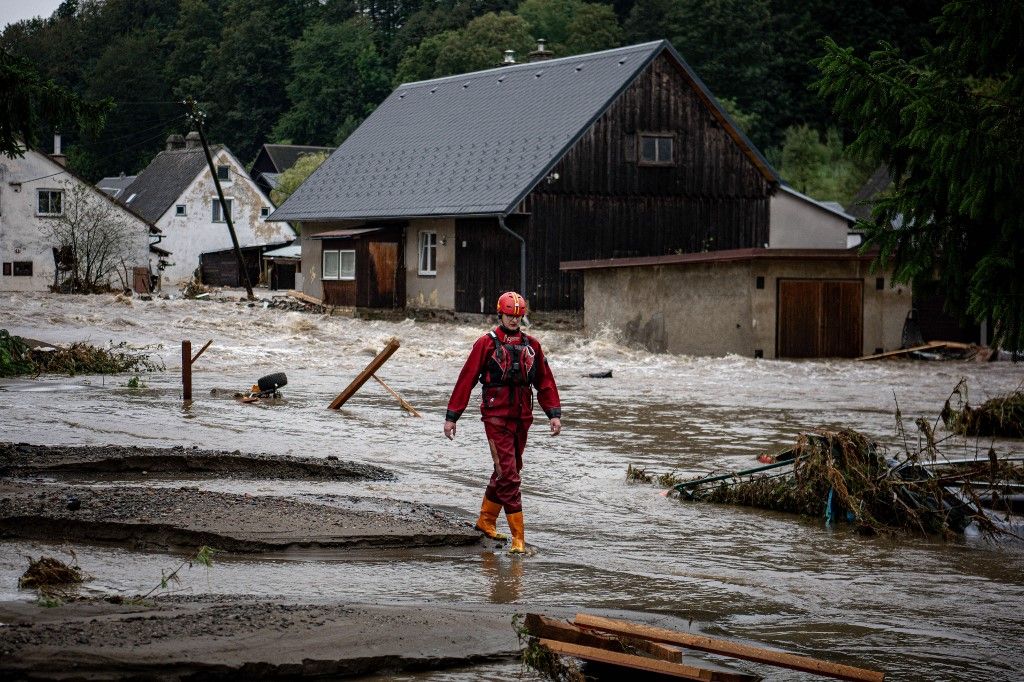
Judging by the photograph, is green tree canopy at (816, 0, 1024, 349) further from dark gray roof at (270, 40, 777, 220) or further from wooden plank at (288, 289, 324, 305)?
wooden plank at (288, 289, 324, 305)

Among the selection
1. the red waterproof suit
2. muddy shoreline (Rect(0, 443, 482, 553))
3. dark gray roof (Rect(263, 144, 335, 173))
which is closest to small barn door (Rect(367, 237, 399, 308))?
muddy shoreline (Rect(0, 443, 482, 553))

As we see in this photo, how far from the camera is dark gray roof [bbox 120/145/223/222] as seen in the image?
236 ft

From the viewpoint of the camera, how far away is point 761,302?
105 ft

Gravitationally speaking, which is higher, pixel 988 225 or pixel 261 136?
pixel 261 136

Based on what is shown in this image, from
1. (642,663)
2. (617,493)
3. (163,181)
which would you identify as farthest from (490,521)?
(163,181)

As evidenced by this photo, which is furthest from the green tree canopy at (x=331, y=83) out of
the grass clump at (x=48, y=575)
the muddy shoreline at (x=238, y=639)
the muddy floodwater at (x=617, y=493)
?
the muddy shoreline at (x=238, y=639)

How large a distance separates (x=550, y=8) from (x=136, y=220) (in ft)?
138

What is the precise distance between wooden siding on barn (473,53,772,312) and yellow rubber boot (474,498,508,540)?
30.3 metres

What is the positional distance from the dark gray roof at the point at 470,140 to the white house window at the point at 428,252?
44.6 inches

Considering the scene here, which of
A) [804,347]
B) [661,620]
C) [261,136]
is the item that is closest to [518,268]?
[804,347]

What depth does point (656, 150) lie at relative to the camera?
42688mm

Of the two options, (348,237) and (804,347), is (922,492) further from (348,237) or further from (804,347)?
(348,237)

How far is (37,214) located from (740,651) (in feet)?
183

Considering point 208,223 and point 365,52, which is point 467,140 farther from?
point 365,52
